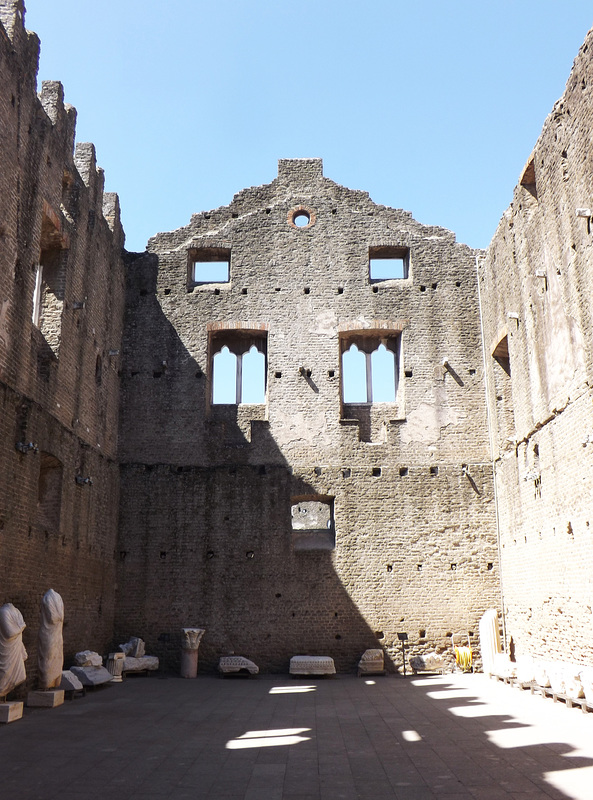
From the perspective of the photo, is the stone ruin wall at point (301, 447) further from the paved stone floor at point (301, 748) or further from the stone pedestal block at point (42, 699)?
the stone pedestal block at point (42, 699)

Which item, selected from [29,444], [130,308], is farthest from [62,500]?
[130,308]

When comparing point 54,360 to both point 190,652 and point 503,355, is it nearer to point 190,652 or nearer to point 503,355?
point 190,652

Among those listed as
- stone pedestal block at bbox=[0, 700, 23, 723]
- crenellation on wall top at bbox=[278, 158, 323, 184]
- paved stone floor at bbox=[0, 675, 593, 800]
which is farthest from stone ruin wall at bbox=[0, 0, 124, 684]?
crenellation on wall top at bbox=[278, 158, 323, 184]

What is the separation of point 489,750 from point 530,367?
7.42 meters

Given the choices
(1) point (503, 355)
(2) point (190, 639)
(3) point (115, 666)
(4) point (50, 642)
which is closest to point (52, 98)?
(4) point (50, 642)

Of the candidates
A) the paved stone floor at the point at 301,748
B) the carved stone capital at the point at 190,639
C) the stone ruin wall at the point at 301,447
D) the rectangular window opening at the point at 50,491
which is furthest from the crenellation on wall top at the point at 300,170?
the paved stone floor at the point at 301,748

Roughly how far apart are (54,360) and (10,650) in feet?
16.1

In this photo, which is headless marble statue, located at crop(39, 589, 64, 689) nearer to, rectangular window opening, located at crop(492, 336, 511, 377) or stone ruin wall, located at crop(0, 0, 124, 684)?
stone ruin wall, located at crop(0, 0, 124, 684)

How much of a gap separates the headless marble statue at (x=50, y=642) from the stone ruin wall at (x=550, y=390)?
23.2 ft

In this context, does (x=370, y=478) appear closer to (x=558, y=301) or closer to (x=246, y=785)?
(x=558, y=301)

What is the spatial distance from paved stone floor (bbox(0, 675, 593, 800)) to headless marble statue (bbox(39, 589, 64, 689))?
1.40 ft

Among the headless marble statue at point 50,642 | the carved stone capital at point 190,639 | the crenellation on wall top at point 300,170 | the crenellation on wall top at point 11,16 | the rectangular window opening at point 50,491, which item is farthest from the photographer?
the crenellation on wall top at point 300,170

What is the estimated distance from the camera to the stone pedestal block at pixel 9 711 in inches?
304

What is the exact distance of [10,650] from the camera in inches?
324
